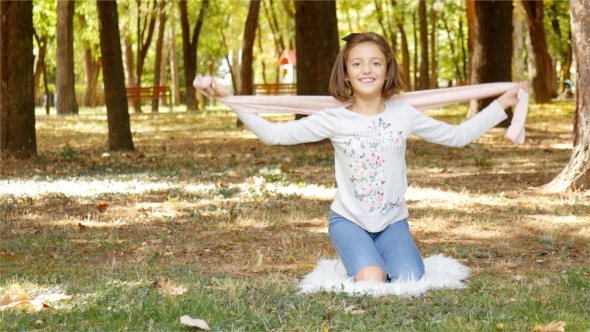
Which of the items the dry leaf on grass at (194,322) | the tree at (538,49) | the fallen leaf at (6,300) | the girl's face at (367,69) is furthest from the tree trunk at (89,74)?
the dry leaf on grass at (194,322)

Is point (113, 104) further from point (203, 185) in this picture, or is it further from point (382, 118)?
point (382, 118)

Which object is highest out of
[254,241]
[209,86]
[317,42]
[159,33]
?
[159,33]

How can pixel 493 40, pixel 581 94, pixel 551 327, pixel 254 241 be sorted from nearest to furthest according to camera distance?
pixel 551 327 < pixel 254 241 < pixel 581 94 < pixel 493 40

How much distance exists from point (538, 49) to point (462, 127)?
24.4 metres

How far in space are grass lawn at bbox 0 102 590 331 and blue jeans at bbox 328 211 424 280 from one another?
0.39 m

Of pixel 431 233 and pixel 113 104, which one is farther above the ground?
pixel 113 104

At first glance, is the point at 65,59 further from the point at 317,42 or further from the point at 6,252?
the point at 6,252

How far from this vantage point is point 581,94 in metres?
8.82

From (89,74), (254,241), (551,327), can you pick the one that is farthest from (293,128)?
(89,74)

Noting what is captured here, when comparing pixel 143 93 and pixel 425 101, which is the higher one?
pixel 425 101

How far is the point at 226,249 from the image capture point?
23.0 feet

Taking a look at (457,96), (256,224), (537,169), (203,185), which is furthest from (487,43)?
(457,96)

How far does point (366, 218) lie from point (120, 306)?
172cm

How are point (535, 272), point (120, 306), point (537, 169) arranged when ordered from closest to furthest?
point (120, 306) < point (535, 272) < point (537, 169)
